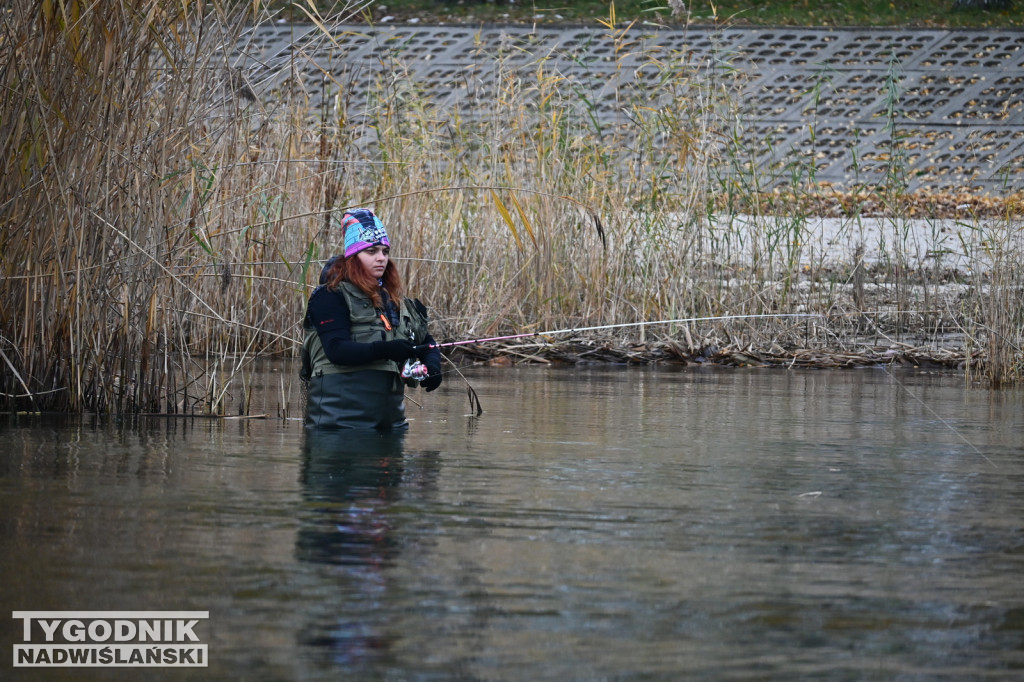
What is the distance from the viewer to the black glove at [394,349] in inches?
234

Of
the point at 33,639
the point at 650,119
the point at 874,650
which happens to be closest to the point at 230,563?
the point at 33,639

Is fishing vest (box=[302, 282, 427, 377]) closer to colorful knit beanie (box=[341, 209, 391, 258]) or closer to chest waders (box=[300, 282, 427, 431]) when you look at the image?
chest waders (box=[300, 282, 427, 431])

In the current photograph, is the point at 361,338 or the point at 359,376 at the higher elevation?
the point at 361,338

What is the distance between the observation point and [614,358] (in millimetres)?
10477

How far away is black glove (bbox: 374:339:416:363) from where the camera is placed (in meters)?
5.93

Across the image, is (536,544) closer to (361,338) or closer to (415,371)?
(415,371)

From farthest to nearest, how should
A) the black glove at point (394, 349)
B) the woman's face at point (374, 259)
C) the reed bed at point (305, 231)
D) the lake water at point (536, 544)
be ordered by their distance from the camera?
the reed bed at point (305, 231) < the woman's face at point (374, 259) < the black glove at point (394, 349) < the lake water at point (536, 544)

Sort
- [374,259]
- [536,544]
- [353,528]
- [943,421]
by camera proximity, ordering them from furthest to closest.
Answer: [943,421] → [374,259] → [353,528] → [536,544]

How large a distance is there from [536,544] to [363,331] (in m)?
2.11

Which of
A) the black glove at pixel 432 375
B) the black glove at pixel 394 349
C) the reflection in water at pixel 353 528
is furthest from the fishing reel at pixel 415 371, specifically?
the reflection in water at pixel 353 528

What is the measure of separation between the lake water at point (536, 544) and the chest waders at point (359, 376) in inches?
6.0

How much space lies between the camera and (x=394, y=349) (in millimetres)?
5938

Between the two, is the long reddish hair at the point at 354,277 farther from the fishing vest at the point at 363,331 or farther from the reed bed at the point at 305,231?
the reed bed at the point at 305,231

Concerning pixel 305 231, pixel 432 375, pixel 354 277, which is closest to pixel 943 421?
pixel 432 375
